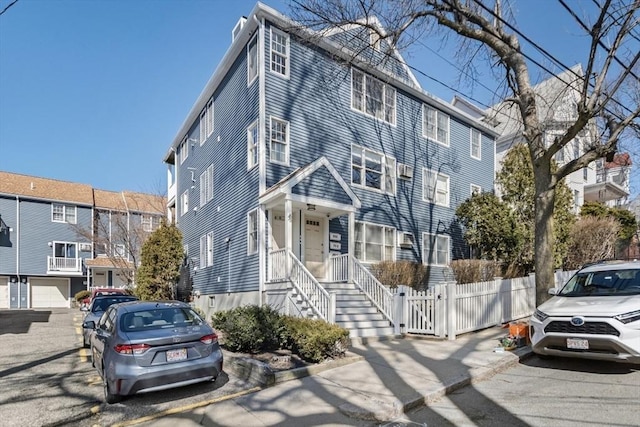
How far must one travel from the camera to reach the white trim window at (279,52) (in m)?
13.9

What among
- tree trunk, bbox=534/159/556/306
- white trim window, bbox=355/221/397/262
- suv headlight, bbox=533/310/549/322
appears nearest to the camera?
suv headlight, bbox=533/310/549/322

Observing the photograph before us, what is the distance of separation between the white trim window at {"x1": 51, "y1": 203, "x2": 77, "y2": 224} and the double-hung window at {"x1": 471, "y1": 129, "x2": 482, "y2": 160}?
30197 millimetres

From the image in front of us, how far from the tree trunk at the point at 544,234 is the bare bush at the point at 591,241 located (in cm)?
1004

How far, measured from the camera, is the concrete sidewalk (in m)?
5.23

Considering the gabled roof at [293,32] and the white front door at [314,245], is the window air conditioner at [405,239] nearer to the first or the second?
the white front door at [314,245]

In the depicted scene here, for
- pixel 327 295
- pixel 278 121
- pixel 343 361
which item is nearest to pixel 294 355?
pixel 343 361

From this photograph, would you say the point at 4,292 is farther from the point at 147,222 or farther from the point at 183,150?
the point at 183,150

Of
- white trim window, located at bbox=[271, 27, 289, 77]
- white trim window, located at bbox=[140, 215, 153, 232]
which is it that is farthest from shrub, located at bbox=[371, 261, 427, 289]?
white trim window, located at bbox=[140, 215, 153, 232]

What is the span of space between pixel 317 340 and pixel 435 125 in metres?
15.1

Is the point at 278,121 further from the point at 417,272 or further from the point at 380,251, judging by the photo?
the point at 417,272

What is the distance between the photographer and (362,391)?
20.0ft

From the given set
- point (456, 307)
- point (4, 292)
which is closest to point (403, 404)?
point (456, 307)

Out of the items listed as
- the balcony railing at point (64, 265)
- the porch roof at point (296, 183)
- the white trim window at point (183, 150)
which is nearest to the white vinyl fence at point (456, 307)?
the porch roof at point (296, 183)

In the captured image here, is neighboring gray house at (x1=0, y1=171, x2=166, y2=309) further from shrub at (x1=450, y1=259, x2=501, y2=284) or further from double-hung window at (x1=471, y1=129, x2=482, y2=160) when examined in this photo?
double-hung window at (x1=471, y1=129, x2=482, y2=160)
